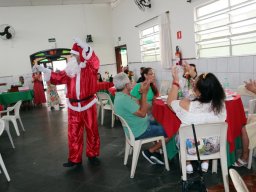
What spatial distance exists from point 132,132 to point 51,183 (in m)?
1.15

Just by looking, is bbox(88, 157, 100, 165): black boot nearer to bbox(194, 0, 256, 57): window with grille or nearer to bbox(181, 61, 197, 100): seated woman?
bbox(181, 61, 197, 100): seated woman

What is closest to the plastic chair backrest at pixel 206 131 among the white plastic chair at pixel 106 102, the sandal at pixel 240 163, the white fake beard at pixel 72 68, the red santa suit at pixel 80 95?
the sandal at pixel 240 163

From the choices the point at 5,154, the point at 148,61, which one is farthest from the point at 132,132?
the point at 148,61

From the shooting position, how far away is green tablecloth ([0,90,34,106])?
7.92m

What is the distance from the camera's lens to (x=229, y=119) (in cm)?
264

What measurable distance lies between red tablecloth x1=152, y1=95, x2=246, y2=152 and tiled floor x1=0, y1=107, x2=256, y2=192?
462 mm

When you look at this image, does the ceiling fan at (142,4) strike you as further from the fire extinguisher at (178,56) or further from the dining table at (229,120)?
the dining table at (229,120)

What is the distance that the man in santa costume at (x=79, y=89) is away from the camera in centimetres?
333

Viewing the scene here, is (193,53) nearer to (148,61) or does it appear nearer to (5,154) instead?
(148,61)

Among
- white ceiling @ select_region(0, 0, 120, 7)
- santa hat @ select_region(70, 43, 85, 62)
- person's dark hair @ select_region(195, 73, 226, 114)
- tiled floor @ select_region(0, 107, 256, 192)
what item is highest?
white ceiling @ select_region(0, 0, 120, 7)

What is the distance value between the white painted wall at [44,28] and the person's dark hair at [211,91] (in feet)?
28.4

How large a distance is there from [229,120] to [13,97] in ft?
23.5

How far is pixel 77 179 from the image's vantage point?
10.1ft

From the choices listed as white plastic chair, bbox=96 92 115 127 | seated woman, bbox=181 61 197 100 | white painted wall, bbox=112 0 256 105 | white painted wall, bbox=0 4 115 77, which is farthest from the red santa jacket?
white painted wall, bbox=0 4 115 77
